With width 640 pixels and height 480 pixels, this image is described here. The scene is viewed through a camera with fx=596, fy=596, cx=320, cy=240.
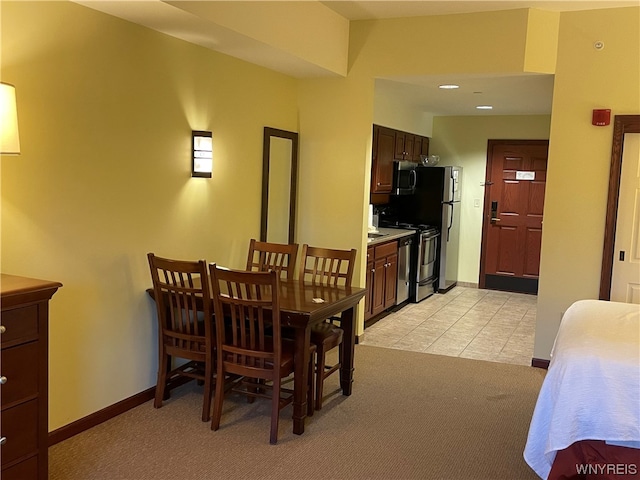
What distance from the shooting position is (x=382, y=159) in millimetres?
6418

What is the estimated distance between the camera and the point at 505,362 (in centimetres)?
484

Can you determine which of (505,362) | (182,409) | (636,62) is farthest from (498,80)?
(182,409)

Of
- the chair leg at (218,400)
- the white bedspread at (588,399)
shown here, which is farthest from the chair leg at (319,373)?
the white bedspread at (588,399)

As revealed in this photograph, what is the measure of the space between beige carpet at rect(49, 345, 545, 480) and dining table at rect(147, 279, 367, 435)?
0.54ft

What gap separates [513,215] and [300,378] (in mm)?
5287

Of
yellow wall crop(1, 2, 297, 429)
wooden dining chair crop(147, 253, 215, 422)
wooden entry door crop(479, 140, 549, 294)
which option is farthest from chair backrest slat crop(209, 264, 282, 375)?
wooden entry door crop(479, 140, 549, 294)

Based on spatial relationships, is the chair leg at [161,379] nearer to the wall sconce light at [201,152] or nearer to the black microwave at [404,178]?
the wall sconce light at [201,152]

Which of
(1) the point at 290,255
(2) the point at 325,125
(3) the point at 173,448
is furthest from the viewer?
(2) the point at 325,125

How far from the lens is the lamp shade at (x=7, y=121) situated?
2.27 meters

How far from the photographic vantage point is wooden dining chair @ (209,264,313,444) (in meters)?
3.14

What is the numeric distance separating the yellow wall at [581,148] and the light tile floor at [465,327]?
698mm

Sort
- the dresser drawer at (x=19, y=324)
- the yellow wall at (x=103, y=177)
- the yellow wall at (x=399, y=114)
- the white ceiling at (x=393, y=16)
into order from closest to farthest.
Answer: the dresser drawer at (x=19, y=324) < the yellow wall at (x=103, y=177) < the white ceiling at (x=393, y=16) < the yellow wall at (x=399, y=114)

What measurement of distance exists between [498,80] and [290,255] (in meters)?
2.36

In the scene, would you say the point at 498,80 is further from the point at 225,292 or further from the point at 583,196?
the point at 225,292
